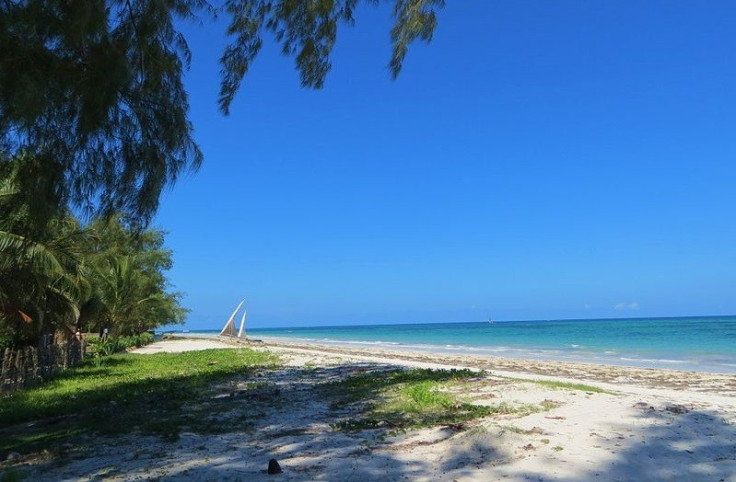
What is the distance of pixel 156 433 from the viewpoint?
743 centimetres

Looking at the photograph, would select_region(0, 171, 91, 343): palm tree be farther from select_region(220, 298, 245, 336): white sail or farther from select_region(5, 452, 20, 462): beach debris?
select_region(220, 298, 245, 336): white sail

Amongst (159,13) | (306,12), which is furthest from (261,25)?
(159,13)

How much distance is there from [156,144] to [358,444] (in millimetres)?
3793

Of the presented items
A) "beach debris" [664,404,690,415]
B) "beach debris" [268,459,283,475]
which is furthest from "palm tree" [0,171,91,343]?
"beach debris" [664,404,690,415]

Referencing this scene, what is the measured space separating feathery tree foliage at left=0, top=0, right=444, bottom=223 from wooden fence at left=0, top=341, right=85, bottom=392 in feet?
28.0

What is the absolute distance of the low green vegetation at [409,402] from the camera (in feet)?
24.0

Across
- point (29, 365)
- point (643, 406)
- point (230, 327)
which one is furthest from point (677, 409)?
point (230, 327)

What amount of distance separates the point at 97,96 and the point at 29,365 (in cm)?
1111

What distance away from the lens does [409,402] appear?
8.98 metres

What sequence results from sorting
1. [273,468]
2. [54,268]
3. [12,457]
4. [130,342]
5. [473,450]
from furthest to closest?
1. [130,342]
2. [54,268]
3. [12,457]
4. [473,450]
5. [273,468]

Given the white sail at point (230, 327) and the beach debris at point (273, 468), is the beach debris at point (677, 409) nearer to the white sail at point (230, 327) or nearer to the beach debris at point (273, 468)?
the beach debris at point (273, 468)

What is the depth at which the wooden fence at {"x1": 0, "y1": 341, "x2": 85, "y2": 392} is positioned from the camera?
12421 millimetres

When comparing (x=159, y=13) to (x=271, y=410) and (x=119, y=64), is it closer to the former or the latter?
(x=119, y=64)

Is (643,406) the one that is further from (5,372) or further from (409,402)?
(5,372)
